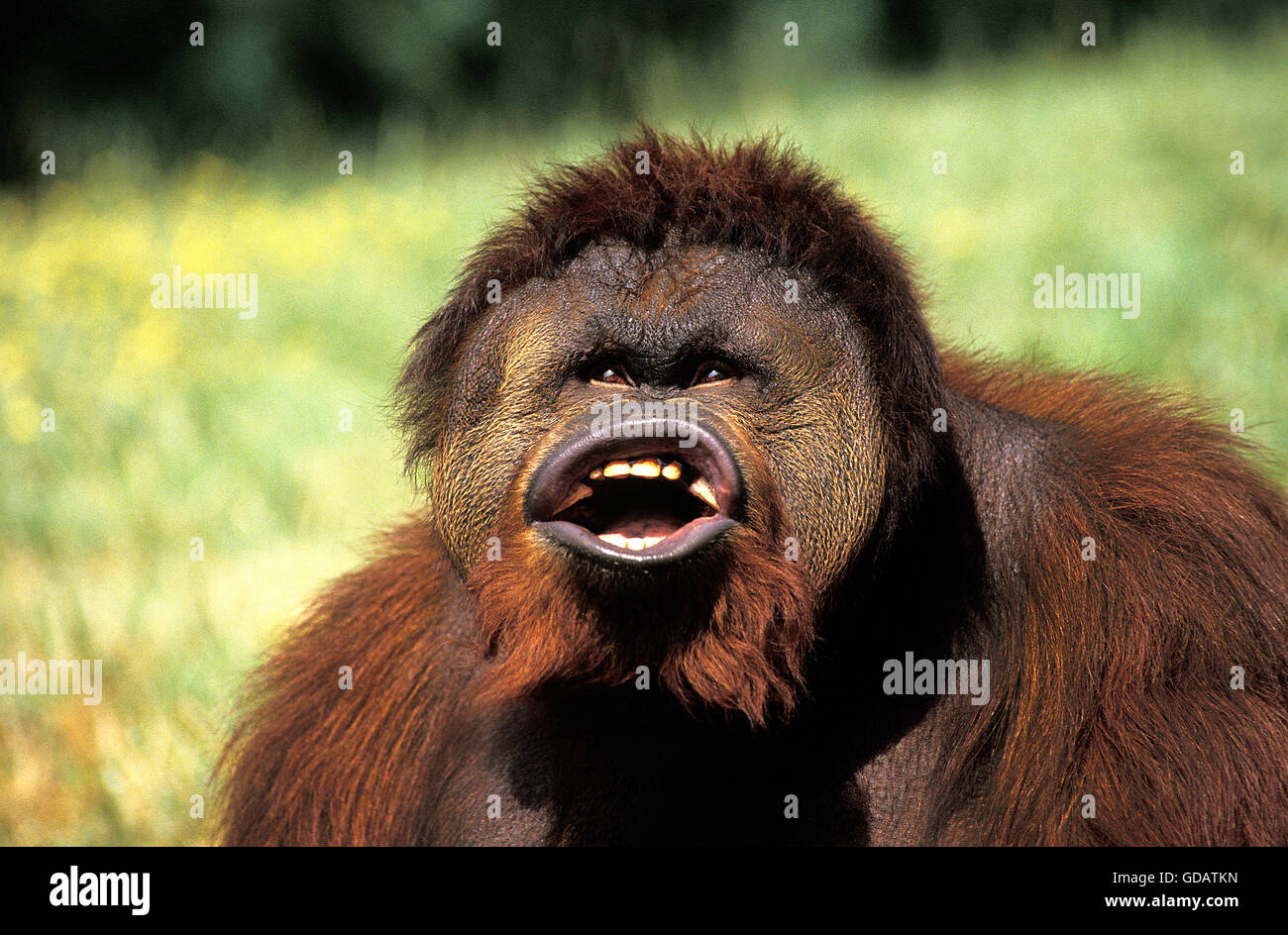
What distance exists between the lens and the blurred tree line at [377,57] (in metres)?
13.4

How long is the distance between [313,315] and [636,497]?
8.08 metres

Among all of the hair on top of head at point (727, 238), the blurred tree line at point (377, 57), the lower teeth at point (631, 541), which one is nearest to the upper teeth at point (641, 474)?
the lower teeth at point (631, 541)

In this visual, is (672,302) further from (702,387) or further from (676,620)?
(676,620)

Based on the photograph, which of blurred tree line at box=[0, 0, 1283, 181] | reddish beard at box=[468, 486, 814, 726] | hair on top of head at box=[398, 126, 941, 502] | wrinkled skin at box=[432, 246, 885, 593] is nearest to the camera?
reddish beard at box=[468, 486, 814, 726]

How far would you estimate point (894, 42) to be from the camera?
13742 millimetres

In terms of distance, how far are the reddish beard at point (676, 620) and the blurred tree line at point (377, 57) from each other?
10276 mm

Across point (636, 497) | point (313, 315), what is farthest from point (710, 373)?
point (313, 315)

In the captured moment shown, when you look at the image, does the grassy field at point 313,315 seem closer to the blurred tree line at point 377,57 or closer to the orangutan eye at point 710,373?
the blurred tree line at point 377,57

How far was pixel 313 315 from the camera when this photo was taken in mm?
11102

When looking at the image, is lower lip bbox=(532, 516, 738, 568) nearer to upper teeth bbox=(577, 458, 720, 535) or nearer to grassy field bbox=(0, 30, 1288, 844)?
upper teeth bbox=(577, 458, 720, 535)

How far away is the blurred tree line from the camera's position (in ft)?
44.1

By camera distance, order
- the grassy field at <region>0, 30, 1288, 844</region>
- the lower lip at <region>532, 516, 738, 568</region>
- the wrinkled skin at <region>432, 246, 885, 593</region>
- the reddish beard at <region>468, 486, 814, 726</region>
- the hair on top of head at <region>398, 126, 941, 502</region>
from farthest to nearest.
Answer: the grassy field at <region>0, 30, 1288, 844</region>, the hair on top of head at <region>398, 126, 941, 502</region>, the wrinkled skin at <region>432, 246, 885, 593</region>, the reddish beard at <region>468, 486, 814, 726</region>, the lower lip at <region>532, 516, 738, 568</region>

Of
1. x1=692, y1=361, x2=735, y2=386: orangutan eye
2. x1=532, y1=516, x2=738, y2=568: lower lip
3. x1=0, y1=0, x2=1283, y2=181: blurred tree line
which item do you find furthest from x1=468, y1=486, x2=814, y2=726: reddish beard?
x1=0, y1=0, x2=1283, y2=181: blurred tree line

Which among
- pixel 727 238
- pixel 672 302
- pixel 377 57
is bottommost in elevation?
pixel 672 302
